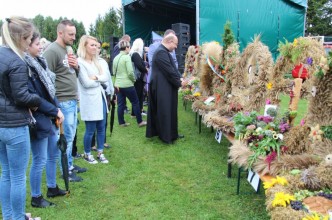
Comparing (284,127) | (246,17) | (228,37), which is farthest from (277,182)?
(246,17)

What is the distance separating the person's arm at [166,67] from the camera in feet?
15.8

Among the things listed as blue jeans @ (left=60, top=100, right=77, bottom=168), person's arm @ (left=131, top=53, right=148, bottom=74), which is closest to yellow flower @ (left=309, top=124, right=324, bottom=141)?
blue jeans @ (left=60, top=100, right=77, bottom=168)

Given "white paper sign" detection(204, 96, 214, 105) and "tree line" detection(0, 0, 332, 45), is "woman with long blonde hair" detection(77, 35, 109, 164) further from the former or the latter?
"tree line" detection(0, 0, 332, 45)

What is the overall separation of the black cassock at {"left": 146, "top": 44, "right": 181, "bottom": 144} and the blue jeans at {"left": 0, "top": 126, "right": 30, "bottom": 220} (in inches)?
110

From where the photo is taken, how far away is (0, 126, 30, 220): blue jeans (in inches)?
90.7

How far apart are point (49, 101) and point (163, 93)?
241cm

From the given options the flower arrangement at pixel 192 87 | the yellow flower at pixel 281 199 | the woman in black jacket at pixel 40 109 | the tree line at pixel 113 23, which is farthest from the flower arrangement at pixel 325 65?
the tree line at pixel 113 23

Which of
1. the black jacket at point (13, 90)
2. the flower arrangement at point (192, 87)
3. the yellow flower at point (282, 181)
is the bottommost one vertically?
the yellow flower at point (282, 181)

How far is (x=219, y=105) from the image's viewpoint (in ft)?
15.4

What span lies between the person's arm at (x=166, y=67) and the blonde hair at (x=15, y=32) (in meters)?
2.71

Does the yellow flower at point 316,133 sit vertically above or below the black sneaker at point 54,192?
above

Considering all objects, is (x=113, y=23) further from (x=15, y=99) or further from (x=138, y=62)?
(x=15, y=99)

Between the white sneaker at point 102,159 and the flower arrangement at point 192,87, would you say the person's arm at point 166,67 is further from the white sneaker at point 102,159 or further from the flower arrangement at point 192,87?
the white sneaker at point 102,159

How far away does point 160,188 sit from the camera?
3576mm
